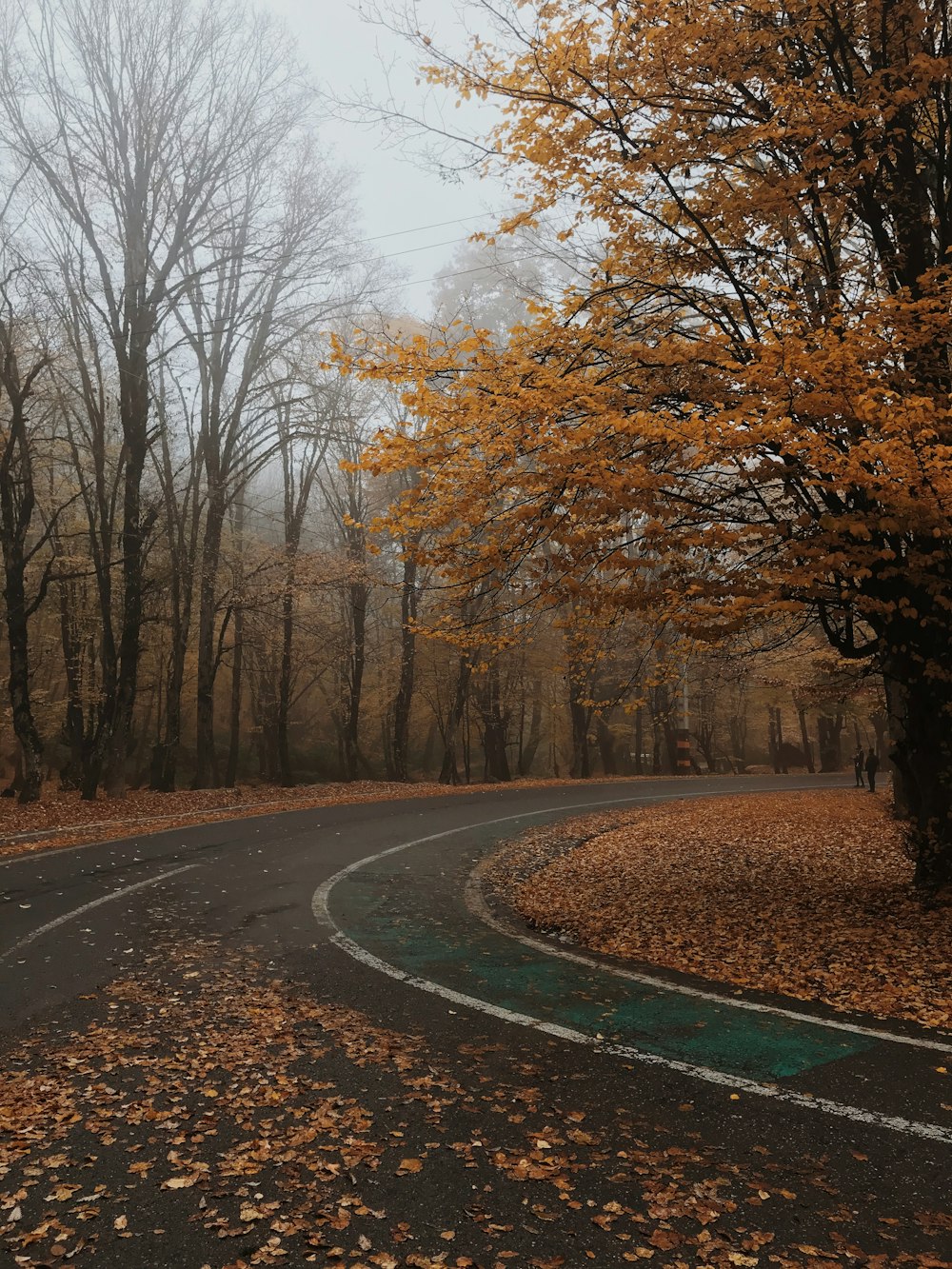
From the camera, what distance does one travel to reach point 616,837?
1479 centimetres

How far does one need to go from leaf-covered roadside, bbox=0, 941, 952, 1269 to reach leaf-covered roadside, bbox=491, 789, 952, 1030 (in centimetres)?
255

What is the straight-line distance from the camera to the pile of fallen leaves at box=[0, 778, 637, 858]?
46.5 feet

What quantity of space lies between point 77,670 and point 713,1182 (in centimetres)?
2655

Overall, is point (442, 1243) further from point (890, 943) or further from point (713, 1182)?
point (890, 943)

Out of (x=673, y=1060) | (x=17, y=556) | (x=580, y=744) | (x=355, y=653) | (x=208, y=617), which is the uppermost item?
(x=17, y=556)

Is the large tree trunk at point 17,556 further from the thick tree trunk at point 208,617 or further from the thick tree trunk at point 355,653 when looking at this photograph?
the thick tree trunk at point 355,653

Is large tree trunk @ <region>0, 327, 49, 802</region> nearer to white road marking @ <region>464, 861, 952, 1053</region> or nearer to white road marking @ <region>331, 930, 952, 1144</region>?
white road marking @ <region>464, 861, 952, 1053</region>

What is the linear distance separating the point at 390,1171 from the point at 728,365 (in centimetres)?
546

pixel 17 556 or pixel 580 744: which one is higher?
pixel 17 556

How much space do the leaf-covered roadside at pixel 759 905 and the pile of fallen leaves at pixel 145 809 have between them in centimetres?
679

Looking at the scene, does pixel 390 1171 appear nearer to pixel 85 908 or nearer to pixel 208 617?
pixel 85 908

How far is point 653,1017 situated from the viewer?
220 inches

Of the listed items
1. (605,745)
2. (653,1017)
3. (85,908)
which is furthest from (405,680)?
(653,1017)

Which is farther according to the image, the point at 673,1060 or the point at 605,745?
the point at 605,745
